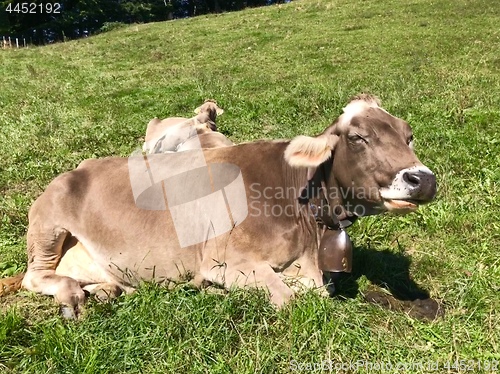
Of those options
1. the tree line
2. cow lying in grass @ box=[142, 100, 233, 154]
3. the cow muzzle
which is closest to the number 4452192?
the tree line

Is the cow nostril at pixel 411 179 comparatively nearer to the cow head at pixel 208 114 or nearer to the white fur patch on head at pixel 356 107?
the white fur patch on head at pixel 356 107

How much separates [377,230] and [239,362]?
8.15ft

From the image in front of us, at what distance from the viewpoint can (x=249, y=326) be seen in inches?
145

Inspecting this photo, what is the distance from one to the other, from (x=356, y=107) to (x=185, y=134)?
11.0 ft

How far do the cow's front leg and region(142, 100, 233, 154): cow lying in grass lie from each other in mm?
2047

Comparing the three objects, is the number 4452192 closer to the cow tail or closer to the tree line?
the tree line

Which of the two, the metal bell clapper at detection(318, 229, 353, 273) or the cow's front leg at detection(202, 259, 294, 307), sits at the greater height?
the metal bell clapper at detection(318, 229, 353, 273)

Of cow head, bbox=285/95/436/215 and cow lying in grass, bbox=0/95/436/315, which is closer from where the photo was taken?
cow head, bbox=285/95/436/215

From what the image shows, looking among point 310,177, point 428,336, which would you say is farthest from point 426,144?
point 428,336

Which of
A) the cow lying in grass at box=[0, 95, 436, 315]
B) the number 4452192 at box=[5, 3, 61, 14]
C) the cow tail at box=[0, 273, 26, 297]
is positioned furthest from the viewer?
the number 4452192 at box=[5, 3, 61, 14]

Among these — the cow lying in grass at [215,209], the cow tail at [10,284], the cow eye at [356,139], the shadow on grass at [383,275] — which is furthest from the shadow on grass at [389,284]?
the cow tail at [10,284]

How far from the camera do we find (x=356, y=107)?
389 centimetres

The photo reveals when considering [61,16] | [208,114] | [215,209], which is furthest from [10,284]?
[61,16]

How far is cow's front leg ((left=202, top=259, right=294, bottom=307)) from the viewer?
12.8ft
